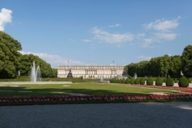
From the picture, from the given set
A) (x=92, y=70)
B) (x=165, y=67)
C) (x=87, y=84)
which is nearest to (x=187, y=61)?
(x=165, y=67)

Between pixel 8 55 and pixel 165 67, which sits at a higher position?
pixel 8 55

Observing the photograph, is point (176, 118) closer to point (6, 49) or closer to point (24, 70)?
point (6, 49)

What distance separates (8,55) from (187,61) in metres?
37.1

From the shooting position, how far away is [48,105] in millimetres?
20250

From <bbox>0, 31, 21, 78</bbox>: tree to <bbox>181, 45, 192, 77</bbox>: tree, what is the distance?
3481 cm

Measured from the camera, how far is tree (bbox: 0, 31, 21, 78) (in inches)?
2933

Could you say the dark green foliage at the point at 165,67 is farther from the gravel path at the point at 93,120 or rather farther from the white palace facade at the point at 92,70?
the gravel path at the point at 93,120

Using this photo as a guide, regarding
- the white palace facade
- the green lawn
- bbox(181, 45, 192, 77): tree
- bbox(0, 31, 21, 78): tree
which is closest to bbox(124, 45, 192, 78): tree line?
bbox(181, 45, 192, 77): tree

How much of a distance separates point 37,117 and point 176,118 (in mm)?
4907

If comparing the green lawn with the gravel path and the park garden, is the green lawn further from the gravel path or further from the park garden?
the gravel path

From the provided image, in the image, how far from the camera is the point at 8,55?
76750 mm

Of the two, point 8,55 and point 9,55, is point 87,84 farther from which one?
point 9,55

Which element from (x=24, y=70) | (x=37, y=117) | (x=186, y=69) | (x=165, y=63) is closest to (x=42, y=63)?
(x=24, y=70)

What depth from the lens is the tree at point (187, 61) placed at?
8738 cm
